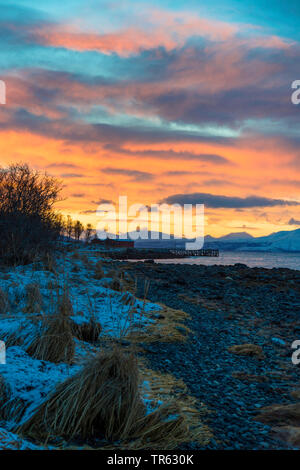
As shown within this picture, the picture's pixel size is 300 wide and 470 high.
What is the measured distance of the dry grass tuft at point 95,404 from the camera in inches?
122

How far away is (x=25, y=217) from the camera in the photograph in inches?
571

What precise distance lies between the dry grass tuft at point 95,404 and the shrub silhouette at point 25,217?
9783 millimetres

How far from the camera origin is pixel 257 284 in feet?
51.8

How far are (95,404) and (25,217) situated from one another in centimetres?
1234

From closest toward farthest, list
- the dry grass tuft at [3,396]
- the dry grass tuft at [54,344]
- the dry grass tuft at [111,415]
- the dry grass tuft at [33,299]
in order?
the dry grass tuft at [111,415] → the dry grass tuft at [3,396] → the dry grass tuft at [54,344] → the dry grass tuft at [33,299]

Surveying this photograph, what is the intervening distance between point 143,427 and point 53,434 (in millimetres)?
751

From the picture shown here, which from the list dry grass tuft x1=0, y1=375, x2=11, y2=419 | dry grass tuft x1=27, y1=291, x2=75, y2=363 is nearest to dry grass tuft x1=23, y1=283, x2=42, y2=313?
dry grass tuft x1=27, y1=291, x2=75, y2=363

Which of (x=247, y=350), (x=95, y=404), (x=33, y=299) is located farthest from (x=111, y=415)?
(x=33, y=299)

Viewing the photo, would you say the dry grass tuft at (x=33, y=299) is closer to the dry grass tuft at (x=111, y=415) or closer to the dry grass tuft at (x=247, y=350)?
the dry grass tuft at (x=111, y=415)

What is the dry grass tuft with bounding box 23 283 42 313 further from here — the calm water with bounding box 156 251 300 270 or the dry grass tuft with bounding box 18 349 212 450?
the calm water with bounding box 156 251 300 270

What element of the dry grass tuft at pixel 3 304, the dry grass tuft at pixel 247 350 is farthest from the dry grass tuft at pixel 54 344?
the dry grass tuft at pixel 247 350

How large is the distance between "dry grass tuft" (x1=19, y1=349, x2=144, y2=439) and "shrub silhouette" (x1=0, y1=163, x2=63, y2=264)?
32.1 feet
